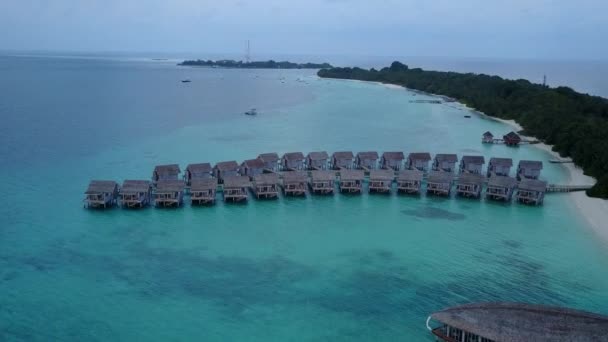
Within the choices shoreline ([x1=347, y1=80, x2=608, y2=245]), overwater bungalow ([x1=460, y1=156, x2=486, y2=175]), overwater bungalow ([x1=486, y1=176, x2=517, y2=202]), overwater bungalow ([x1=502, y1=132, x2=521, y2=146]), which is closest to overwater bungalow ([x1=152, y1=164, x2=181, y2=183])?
overwater bungalow ([x1=486, y1=176, x2=517, y2=202])

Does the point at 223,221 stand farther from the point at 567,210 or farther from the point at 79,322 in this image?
the point at 567,210

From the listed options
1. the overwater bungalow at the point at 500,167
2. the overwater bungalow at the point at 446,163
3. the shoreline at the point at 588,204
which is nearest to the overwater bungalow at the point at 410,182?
the overwater bungalow at the point at 446,163

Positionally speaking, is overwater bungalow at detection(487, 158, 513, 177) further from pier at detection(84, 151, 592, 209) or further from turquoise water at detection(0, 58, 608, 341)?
turquoise water at detection(0, 58, 608, 341)

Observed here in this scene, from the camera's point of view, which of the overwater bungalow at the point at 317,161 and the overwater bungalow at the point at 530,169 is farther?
the overwater bungalow at the point at 317,161

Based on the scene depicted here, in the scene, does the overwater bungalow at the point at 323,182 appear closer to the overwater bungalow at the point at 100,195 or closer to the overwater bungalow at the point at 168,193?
the overwater bungalow at the point at 168,193

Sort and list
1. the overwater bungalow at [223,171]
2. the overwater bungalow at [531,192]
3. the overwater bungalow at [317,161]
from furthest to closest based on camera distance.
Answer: the overwater bungalow at [317,161] → the overwater bungalow at [223,171] → the overwater bungalow at [531,192]

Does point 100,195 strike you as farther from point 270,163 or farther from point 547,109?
point 547,109

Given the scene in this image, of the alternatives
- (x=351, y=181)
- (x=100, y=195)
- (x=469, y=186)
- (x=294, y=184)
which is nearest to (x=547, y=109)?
(x=469, y=186)

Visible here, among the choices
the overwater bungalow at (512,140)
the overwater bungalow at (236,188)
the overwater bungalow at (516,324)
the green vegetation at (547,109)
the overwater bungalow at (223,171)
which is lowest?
the overwater bungalow at (516,324)
